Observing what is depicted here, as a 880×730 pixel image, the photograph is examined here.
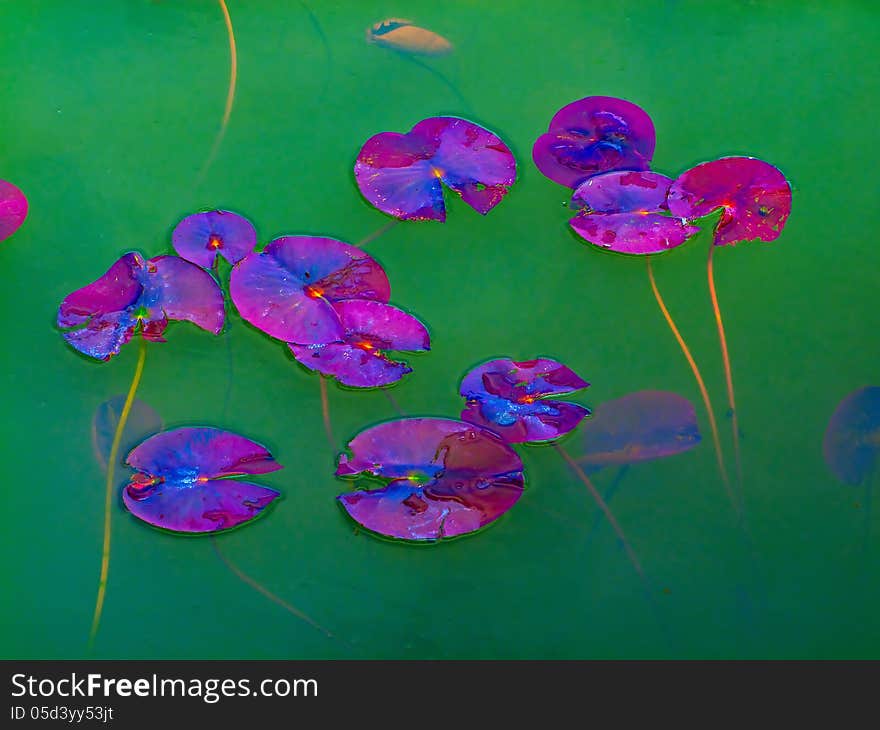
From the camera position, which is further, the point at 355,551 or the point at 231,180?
the point at 231,180

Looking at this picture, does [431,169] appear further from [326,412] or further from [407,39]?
[326,412]

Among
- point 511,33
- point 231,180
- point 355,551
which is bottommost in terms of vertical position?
point 355,551

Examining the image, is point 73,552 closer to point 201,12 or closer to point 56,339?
point 56,339

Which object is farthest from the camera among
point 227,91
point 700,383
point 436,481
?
point 227,91

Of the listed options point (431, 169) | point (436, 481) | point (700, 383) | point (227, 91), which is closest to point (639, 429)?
point (700, 383)

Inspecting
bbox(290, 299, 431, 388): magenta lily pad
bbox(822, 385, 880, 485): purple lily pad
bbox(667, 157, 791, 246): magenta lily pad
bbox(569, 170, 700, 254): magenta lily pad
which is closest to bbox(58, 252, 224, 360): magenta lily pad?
bbox(290, 299, 431, 388): magenta lily pad
